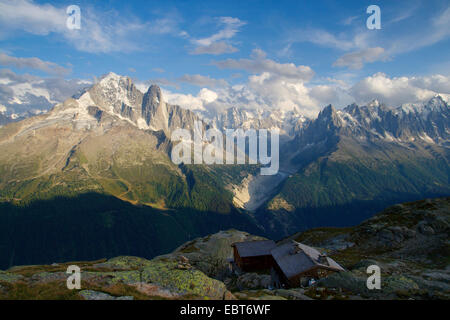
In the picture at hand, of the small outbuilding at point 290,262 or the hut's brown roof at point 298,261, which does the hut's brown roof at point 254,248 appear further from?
the hut's brown roof at point 298,261

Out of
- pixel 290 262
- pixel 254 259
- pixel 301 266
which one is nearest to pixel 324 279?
pixel 301 266

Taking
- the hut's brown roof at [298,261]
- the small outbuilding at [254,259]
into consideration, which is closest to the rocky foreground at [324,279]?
the hut's brown roof at [298,261]

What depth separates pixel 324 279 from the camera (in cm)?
4306

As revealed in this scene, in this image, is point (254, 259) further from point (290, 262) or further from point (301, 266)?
point (301, 266)

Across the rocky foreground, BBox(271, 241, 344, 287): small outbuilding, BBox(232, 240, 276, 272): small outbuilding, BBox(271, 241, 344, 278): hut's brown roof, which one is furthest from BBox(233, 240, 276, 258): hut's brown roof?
BBox(271, 241, 344, 287): small outbuilding

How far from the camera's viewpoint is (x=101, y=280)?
30.6 metres

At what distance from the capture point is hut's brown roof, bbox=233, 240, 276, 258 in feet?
239

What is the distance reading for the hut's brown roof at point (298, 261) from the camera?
50375 mm

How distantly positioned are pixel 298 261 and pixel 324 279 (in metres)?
10.9

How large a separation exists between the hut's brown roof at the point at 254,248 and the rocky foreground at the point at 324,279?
30.0 ft
